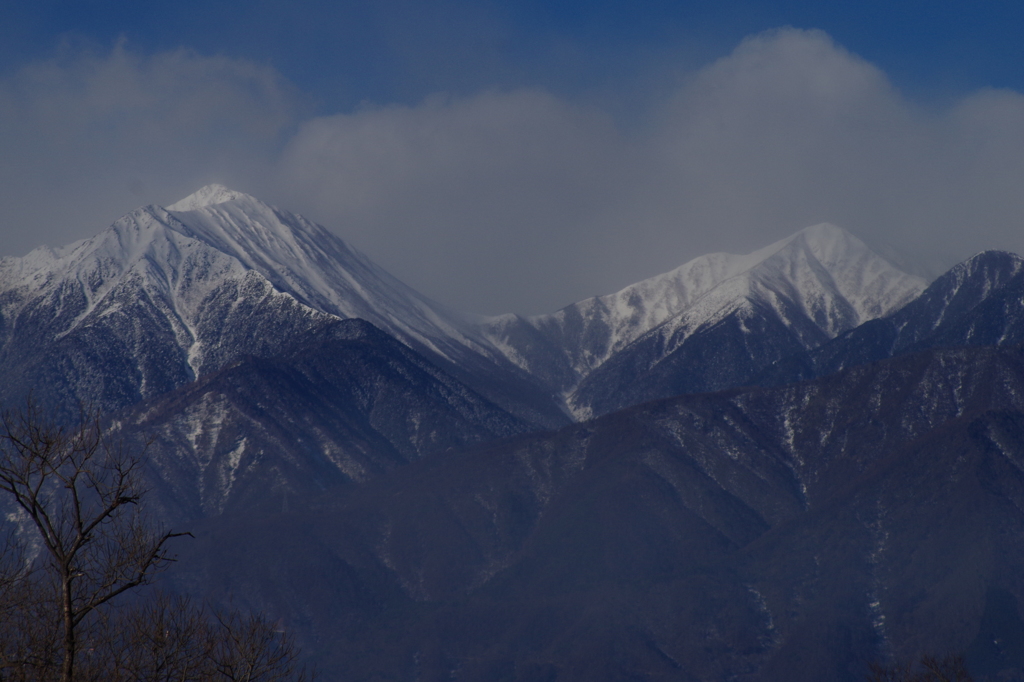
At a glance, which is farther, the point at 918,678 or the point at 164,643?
the point at 918,678

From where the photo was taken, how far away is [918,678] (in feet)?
316

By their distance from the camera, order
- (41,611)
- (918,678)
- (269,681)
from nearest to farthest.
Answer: (41,611)
(269,681)
(918,678)

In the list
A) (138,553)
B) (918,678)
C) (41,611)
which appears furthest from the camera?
(918,678)

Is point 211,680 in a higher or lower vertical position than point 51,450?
lower

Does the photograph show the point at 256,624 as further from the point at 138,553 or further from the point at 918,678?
the point at 918,678

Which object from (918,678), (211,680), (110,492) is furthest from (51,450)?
(918,678)

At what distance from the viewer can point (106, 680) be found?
4009 cm

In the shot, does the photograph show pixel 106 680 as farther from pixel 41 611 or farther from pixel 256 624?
pixel 256 624

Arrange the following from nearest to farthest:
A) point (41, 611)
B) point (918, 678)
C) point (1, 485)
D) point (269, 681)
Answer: point (1, 485)
point (41, 611)
point (269, 681)
point (918, 678)

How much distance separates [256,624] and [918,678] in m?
65.2

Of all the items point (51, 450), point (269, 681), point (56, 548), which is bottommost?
point (269, 681)

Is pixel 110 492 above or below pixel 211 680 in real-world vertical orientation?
above

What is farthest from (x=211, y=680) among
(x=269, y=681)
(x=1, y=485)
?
(x=1, y=485)

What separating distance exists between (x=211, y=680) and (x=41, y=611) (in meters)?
6.50
